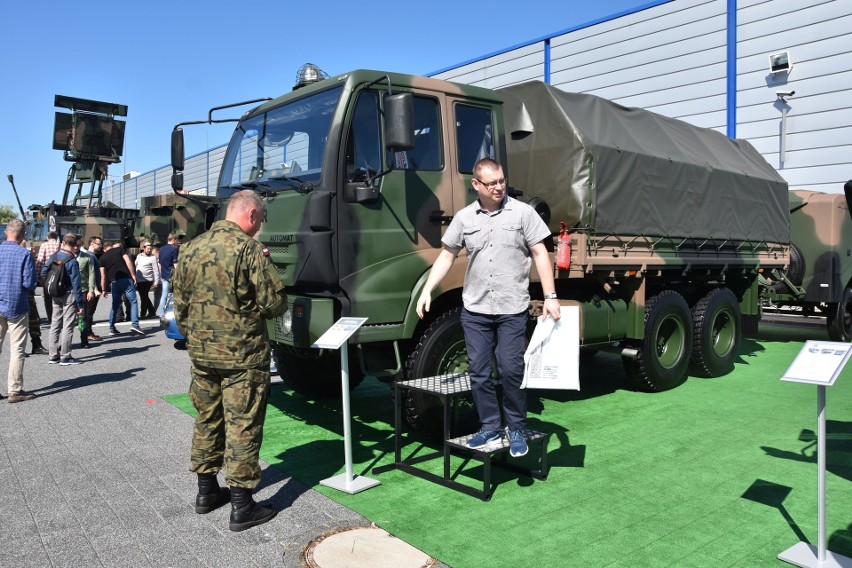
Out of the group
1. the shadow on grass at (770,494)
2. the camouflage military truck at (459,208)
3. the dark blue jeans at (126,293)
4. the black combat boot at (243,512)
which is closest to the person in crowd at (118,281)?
the dark blue jeans at (126,293)

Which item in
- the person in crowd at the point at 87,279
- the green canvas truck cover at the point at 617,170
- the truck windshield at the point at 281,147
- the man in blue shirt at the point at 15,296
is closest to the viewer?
the truck windshield at the point at 281,147

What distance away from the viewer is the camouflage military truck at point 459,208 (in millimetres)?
4906

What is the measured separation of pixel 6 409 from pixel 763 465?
6.68 metres

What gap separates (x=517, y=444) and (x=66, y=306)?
23.3 feet

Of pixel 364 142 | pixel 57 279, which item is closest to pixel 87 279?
pixel 57 279

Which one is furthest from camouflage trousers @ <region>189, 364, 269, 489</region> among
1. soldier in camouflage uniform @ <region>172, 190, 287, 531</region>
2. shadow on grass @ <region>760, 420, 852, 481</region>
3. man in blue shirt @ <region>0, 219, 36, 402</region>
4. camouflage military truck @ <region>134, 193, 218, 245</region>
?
camouflage military truck @ <region>134, 193, 218, 245</region>

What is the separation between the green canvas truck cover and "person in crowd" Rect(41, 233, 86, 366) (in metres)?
5.93

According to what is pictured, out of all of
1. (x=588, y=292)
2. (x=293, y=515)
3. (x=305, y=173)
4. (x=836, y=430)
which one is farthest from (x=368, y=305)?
(x=836, y=430)

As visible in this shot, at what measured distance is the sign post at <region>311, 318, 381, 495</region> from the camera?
4.35 m

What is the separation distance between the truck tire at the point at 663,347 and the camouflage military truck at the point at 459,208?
0.07 feet

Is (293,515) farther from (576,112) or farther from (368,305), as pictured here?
(576,112)

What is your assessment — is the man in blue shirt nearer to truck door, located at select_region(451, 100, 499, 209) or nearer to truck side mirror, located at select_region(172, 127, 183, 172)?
truck side mirror, located at select_region(172, 127, 183, 172)

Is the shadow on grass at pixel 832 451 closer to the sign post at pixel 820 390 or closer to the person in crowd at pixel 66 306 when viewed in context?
the sign post at pixel 820 390

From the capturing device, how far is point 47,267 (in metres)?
8.95
